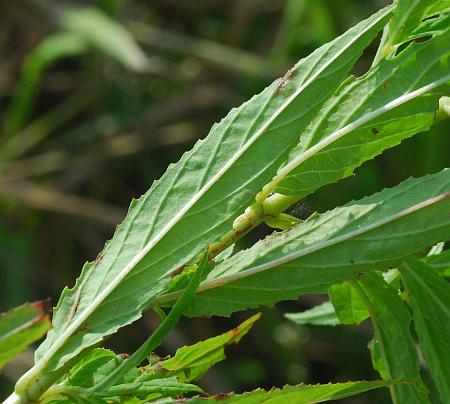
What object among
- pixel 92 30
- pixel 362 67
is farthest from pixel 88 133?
pixel 362 67

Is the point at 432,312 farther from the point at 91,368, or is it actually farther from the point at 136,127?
the point at 136,127

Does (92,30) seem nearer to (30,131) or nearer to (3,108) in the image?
(30,131)

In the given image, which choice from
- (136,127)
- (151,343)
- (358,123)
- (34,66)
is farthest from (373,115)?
(136,127)

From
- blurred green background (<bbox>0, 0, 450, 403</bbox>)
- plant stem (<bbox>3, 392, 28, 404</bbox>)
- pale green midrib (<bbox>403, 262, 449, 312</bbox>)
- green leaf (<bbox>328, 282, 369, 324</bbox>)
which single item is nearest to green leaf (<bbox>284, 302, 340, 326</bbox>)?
green leaf (<bbox>328, 282, 369, 324</bbox>)

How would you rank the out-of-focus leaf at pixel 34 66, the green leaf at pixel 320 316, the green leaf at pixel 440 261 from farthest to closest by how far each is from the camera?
1. the out-of-focus leaf at pixel 34 66
2. the green leaf at pixel 320 316
3. the green leaf at pixel 440 261

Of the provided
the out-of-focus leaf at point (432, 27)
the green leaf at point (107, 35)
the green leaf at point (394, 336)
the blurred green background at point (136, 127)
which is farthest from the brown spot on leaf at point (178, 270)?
the green leaf at point (107, 35)

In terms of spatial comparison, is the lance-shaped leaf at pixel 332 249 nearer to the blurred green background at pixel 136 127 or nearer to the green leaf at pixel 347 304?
the green leaf at pixel 347 304

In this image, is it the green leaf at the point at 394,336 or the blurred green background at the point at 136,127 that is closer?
the green leaf at the point at 394,336
